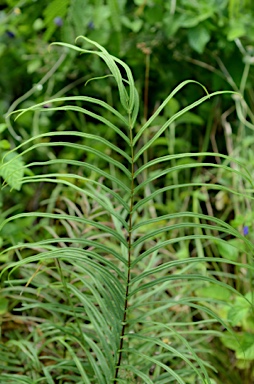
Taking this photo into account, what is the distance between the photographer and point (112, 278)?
36.9 inches

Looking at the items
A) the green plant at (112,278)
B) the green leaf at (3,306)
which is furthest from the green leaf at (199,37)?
the green leaf at (3,306)

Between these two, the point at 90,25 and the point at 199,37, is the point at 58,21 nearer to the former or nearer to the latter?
the point at 90,25

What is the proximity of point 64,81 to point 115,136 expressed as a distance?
0.30 metres

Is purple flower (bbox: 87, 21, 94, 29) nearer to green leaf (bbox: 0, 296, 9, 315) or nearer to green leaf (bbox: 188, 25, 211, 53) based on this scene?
green leaf (bbox: 188, 25, 211, 53)

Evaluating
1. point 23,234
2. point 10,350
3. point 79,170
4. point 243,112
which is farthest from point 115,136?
point 10,350

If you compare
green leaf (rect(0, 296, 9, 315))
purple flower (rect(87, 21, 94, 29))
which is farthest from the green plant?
purple flower (rect(87, 21, 94, 29))

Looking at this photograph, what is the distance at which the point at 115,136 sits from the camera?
233 centimetres

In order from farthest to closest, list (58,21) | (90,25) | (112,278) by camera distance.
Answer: (90,25) < (58,21) < (112,278)

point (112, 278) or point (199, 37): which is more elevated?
point (199, 37)

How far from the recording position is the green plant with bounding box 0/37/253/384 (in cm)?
86

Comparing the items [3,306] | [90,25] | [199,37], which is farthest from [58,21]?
[3,306]

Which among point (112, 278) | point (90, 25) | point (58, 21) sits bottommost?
point (112, 278)

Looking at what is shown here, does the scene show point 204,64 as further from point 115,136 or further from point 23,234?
point 23,234

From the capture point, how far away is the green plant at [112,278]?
856 mm
